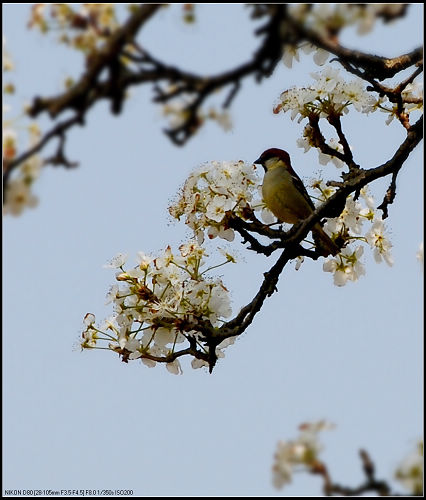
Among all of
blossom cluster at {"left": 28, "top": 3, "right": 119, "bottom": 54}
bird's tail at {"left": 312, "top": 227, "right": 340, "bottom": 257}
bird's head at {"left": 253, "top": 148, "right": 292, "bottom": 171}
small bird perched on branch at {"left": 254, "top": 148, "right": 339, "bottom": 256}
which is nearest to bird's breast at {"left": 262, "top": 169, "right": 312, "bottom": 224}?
small bird perched on branch at {"left": 254, "top": 148, "right": 339, "bottom": 256}

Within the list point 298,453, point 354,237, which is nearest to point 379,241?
point 354,237

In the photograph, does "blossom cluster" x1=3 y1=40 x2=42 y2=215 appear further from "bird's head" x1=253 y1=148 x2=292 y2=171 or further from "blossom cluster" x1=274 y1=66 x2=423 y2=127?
"bird's head" x1=253 y1=148 x2=292 y2=171

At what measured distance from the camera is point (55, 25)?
2.86m

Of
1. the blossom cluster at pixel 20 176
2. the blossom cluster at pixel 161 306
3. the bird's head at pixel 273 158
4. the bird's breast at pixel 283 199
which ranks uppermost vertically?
the bird's head at pixel 273 158

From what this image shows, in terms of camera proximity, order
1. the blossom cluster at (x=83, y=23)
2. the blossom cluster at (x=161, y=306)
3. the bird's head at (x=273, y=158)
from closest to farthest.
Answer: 1. the blossom cluster at (x=83, y=23)
2. the blossom cluster at (x=161, y=306)
3. the bird's head at (x=273, y=158)

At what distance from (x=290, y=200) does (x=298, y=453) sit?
2.78 m

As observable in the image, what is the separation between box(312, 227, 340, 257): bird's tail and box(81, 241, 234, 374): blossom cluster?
652mm

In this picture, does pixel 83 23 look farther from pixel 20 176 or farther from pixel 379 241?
pixel 379 241

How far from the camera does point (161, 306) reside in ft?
14.8

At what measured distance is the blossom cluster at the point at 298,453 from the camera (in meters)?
2.75

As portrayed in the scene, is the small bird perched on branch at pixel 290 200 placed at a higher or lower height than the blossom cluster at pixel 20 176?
higher

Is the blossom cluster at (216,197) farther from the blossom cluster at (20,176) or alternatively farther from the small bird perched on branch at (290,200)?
the blossom cluster at (20,176)

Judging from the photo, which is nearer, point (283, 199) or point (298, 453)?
point (298, 453)

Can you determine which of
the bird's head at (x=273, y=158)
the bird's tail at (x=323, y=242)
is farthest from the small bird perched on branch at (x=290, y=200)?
the bird's head at (x=273, y=158)
